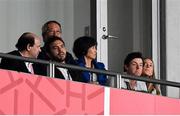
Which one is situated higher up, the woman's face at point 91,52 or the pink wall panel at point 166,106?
the woman's face at point 91,52

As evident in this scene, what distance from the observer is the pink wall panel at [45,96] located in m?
5.68

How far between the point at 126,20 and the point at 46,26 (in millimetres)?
2235

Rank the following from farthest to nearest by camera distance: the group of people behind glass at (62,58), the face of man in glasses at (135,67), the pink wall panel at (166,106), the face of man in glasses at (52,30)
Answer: the face of man in glasses at (135,67), the pink wall panel at (166,106), the face of man in glasses at (52,30), the group of people behind glass at (62,58)

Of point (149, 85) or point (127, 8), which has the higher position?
point (127, 8)

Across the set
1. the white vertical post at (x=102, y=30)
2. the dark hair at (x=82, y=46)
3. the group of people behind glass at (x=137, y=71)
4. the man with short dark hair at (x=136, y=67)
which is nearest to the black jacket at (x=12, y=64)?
the dark hair at (x=82, y=46)

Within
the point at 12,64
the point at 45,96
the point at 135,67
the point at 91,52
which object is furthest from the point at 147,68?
the point at 12,64

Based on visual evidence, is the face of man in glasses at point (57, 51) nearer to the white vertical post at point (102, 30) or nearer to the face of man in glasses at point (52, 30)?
the face of man in glasses at point (52, 30)

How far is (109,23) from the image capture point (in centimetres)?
869

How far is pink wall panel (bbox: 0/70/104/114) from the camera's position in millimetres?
5684

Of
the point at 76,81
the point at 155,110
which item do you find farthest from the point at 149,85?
the point at 76,81

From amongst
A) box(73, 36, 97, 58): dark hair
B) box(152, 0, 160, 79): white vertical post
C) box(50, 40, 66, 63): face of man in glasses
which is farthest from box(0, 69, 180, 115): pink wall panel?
box(152, 0, 160, 79): white vertical post

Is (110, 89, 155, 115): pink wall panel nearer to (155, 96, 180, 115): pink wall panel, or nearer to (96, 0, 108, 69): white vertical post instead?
(155, 96, 180, 115): pink wall panel

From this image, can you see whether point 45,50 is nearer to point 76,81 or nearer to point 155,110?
point 76,81

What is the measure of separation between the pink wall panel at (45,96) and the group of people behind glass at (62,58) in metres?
0.14
